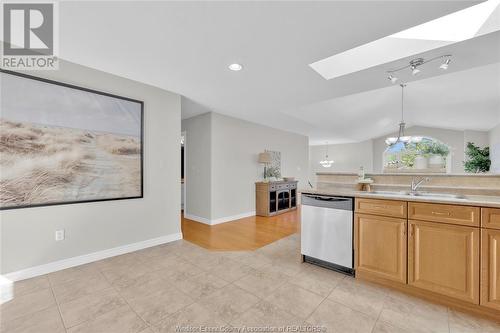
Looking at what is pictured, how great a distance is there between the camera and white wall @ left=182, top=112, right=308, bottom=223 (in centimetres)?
454

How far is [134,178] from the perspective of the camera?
2.94m

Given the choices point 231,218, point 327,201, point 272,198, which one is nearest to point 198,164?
point 231,218

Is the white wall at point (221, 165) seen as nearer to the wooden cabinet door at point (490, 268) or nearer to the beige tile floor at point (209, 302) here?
the beige tile floor at point (209, 302)

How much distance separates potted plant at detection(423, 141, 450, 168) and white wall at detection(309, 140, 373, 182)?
6.51ft

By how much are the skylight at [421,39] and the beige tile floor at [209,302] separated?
7.84 feet

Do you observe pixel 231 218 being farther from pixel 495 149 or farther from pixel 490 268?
pixel 495 149

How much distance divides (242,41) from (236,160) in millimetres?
3235

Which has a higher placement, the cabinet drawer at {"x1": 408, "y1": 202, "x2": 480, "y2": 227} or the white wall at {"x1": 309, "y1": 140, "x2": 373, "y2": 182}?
the white wall at {"x1": 309, "y1": 140, "x2": 373, "y2": 182}

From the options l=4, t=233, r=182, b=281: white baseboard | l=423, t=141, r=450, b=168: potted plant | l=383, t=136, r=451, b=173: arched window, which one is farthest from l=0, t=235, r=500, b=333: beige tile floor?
l=423, t=141, r=450, b=168: potted plant

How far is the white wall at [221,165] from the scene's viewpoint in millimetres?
4539

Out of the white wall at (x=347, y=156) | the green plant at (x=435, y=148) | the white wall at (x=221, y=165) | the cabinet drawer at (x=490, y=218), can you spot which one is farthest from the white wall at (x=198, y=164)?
the green plant at (x=435, y=148)

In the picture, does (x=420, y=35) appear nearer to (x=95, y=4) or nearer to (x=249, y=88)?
(x=249, y=88)

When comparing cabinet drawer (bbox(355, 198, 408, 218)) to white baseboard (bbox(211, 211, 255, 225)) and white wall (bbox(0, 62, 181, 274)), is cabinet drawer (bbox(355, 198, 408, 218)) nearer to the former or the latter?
white wall (bbox(0, 62, 181, 274))

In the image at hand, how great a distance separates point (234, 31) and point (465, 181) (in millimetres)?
2778
